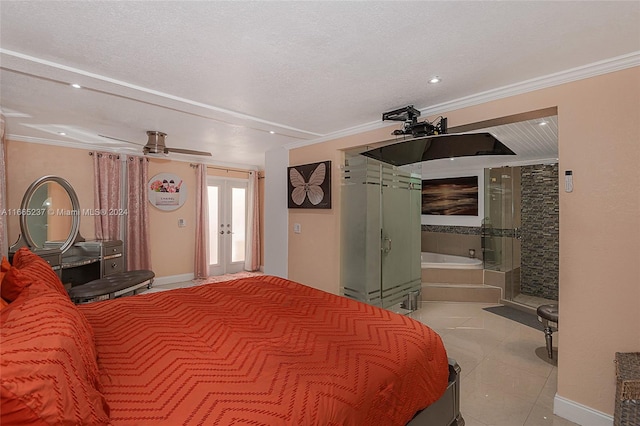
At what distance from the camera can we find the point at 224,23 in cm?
156

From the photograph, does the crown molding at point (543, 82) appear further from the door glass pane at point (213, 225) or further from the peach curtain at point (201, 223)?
the door glass pane at point (213, 225)

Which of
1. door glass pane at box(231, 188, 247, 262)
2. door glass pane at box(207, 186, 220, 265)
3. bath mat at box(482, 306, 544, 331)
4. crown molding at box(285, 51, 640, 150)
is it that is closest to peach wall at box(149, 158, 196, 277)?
door glass pane at box(207, 186, 220, 265)

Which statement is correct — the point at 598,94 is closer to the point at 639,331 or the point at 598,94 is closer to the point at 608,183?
the point at 608,183

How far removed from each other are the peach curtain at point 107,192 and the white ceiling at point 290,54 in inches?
56.9

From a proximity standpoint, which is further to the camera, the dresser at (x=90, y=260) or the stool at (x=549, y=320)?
the dresser at (x=90, y=260)

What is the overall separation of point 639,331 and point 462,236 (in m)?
4.06

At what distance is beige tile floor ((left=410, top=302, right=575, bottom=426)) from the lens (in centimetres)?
219

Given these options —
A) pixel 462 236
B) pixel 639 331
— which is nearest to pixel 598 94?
pixel 639 331

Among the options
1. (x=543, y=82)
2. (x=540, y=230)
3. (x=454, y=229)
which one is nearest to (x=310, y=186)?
(x=543, y=82)

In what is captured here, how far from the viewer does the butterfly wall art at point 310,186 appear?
3.83 metres

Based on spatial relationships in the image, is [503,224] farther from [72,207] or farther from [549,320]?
[72,207]

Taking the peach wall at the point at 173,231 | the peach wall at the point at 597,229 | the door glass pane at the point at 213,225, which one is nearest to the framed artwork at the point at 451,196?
the peach wall at the point at 597,229

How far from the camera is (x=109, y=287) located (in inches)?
142

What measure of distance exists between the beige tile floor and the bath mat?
0.42 ft
